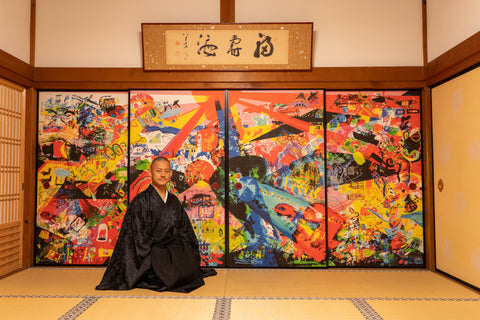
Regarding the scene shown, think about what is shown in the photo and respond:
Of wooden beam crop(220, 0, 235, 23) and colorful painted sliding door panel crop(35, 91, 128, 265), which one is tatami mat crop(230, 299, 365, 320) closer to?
colorful painted sliding door panel crop(35, 91, 128, 265)

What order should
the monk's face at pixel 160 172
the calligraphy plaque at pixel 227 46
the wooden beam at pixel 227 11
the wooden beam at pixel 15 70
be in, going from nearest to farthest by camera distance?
the monk's face at pixel 160 172, the wooden beam at pixel 15 70, the calligraphy plaque at pixel 227 46, the wooden beam at pixel 227 11

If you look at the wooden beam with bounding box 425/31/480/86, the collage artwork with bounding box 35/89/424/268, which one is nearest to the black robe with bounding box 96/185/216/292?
the collage artwork with bounding box 35/89/424/268

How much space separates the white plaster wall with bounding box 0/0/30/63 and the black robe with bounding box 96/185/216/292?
221cm

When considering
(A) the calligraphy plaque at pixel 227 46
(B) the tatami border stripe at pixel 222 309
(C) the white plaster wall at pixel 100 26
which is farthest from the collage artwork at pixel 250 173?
(B) the tatami border stripe at pixel 222 309

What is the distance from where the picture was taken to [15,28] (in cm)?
403

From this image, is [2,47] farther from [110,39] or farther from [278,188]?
[278,188]

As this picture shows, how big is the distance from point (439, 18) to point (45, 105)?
15.1ft

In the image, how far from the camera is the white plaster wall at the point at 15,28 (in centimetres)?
381

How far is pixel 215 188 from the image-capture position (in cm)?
423

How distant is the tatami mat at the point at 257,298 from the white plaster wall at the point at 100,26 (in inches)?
97.3

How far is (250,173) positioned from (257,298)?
1.54 meters

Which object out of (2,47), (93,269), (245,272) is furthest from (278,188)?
(2,47)

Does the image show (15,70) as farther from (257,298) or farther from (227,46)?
(257,298)

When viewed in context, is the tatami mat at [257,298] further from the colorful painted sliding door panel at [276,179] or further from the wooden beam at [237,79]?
the wooden beam at [237,79]
